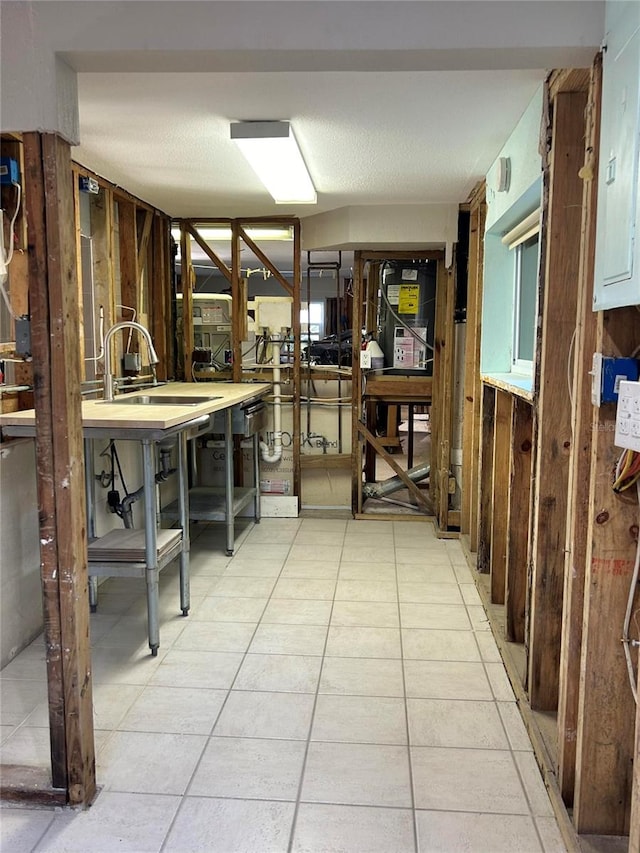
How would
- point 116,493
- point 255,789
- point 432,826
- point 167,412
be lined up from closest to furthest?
point 432,826 → point 255,789 → point 167,412 → point 116,493

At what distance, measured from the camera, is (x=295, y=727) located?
228 centimetres

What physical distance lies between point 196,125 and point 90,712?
2.37 m

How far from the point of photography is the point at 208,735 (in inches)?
87.8

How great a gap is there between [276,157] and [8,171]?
1.23 metres

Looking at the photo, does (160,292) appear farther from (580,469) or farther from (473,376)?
(580,469)

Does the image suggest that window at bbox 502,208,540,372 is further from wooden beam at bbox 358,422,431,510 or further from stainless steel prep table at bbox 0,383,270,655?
wooden beam at bbox 358,422,431,510

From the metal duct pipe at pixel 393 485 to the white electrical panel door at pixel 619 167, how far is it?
387 centimetres

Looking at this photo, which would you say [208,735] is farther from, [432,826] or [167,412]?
[167,412]

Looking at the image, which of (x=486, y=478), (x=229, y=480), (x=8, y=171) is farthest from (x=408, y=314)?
(x=8, y=171)

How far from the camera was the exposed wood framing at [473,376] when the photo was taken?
13.1 ft

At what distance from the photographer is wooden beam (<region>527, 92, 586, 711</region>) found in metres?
2.07

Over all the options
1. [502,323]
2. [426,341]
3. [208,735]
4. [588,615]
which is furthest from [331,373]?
[588,615]

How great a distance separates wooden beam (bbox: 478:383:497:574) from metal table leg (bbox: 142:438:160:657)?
1771 mm

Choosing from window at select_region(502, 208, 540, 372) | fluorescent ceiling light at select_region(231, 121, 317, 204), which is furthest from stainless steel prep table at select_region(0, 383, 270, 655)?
window at select_region(502, 208, 540, 372)
